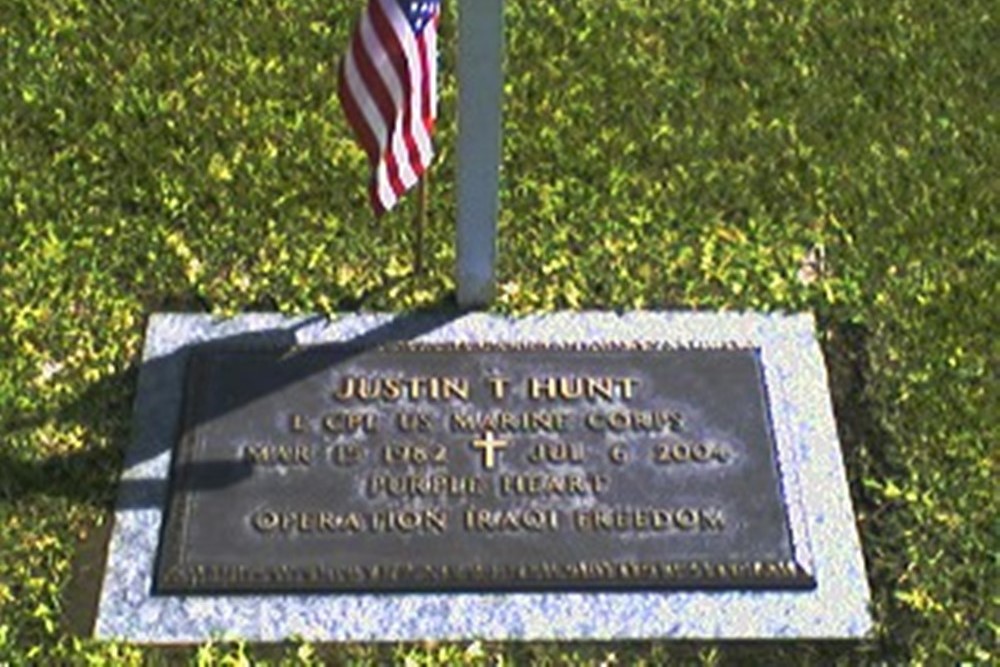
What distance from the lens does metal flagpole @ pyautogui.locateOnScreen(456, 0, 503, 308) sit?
21.1 ft

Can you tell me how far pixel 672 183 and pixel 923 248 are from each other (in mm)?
1234

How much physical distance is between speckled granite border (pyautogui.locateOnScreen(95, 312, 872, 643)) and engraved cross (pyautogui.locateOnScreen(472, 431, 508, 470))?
58cm

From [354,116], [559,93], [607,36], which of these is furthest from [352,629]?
[607,36]

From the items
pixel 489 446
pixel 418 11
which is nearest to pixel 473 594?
pixel 489 446

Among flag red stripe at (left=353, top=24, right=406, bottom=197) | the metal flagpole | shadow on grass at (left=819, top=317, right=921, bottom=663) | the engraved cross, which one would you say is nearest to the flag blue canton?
the metal flagpole

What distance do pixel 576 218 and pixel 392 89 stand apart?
171 centimetres

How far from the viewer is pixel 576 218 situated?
26.7 ft

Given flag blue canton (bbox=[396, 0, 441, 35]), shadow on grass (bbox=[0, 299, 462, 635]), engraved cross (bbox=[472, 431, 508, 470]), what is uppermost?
flag blue canton (bbox=[396, 0, 441, 35])

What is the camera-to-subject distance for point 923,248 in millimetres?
8109

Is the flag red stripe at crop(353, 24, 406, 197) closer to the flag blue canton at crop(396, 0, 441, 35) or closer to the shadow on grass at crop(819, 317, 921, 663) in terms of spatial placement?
the flag blue canton at crop(396, 0, 441, 35)

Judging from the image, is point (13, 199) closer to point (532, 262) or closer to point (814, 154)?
point (532, 262)

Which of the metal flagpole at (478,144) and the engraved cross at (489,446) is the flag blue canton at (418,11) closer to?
the metal flagpole at (478,144)

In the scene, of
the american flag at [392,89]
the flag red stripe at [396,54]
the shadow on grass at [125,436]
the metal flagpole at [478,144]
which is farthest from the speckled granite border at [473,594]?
the flag red stripe at [396,54]

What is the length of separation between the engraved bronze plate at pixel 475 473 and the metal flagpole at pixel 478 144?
348mm
